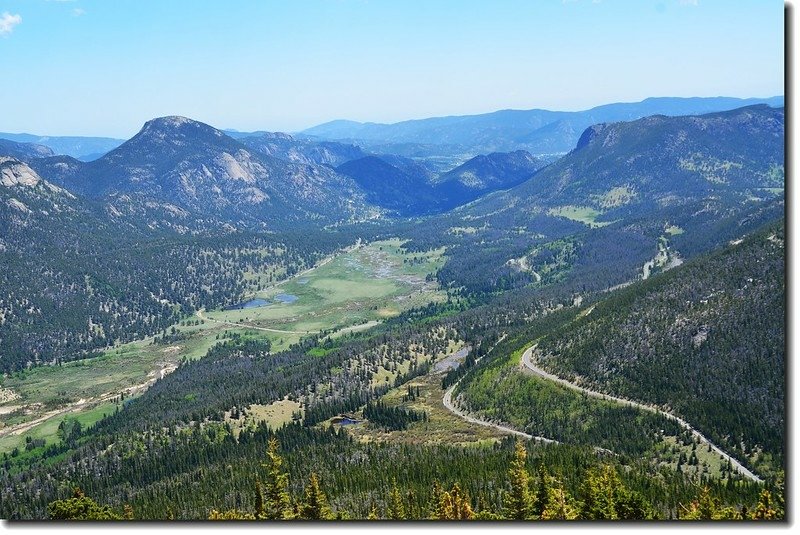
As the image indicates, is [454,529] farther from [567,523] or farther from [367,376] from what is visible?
[367,376]

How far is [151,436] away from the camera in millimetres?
130375

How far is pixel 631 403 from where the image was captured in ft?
409

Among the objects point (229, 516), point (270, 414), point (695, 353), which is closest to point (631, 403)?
point (695, 353)

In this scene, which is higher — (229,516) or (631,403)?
(229,516)

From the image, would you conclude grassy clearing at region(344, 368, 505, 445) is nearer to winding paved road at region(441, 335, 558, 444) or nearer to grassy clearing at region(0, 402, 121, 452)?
winding paved road at region(441, 335, 558, 444)

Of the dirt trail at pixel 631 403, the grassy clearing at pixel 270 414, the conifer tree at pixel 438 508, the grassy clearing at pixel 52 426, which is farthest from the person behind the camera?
the grassy clearing at pixel 52 426

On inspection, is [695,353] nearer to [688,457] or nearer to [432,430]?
[688,457]

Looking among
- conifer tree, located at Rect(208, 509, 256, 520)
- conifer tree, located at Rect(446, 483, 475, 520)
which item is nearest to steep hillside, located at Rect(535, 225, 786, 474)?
conifer tree, located at Rect(446, 483, 475, 520)

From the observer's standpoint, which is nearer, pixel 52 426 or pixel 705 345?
pixel 705 345

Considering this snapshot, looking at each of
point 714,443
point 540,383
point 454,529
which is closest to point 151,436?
point 540,383

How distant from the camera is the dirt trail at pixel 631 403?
9781cm

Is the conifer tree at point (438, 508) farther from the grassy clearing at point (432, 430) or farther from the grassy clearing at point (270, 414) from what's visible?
the grassy clearing at point (270, 414)

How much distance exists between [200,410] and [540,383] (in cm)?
6251

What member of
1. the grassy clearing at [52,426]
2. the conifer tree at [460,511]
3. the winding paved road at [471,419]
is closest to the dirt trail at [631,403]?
the winding paved road at [471,419]
